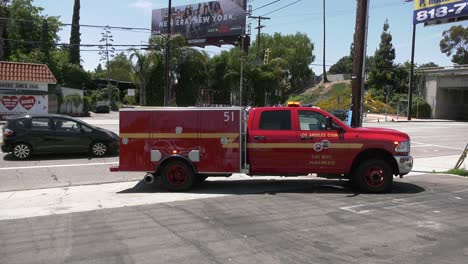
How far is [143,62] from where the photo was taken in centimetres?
4728

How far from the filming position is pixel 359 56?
1355 cm

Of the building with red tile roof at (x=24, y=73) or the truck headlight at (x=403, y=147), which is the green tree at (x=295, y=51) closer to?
the building with red tile roof at (x=24, y=73)

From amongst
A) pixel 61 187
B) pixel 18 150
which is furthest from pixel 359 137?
pixel 18 150

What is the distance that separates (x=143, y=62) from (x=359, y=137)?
40.3 metres

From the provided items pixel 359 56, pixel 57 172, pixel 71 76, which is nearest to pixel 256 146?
pixel 359 56

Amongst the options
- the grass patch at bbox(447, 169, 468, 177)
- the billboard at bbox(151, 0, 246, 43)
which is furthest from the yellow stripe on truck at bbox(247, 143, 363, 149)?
the billboard at bbox(151, 0, 246, 43)

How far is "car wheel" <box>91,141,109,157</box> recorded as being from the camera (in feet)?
50.6

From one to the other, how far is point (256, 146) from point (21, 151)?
8.83 m

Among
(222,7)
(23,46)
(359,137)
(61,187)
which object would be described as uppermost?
(222,7)

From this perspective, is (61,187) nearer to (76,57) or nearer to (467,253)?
(467,253)

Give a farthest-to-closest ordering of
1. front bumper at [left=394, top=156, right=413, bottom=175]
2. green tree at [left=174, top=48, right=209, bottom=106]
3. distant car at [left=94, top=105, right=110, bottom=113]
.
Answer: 1. distant car at [left=94, top=105, right=110, bottom=113]
2. green tree at [left=174, top=48, right=209, bottom=106]
3. front bumper at [left=394, top=156, right=413, bottom=175]

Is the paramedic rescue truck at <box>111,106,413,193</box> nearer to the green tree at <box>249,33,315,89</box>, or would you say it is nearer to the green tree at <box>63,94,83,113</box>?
the green tree at <box>63,94,83,113</box>

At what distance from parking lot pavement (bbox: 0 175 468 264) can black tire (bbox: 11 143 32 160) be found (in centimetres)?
579

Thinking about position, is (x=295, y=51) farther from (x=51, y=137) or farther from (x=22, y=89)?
(x=51, y=137)
